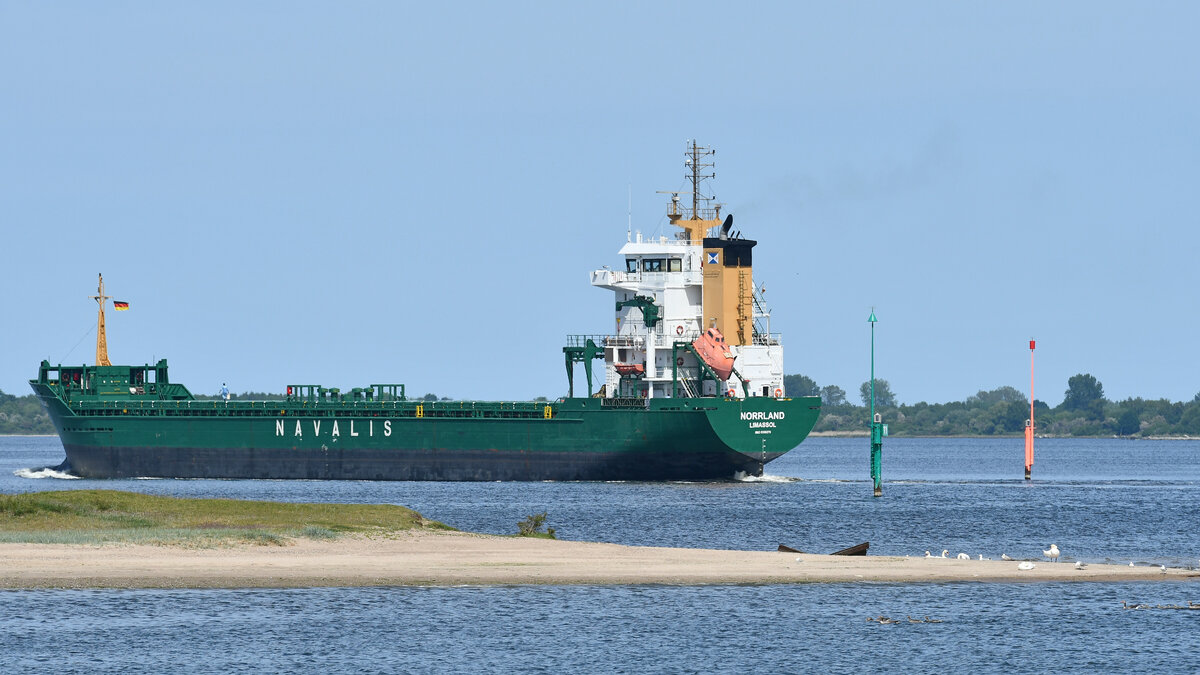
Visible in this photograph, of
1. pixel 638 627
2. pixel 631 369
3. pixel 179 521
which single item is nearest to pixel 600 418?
pixel 631 369

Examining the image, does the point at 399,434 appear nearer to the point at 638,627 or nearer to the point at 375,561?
the point at 375,561

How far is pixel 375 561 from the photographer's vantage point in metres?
39.1

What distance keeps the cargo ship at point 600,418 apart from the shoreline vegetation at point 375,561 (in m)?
29.2

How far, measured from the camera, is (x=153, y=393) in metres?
90.2

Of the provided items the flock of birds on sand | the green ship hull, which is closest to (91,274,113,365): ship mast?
the green ship hull

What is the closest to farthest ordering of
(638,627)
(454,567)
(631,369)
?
(638,627)
(454,567)
(631,369)

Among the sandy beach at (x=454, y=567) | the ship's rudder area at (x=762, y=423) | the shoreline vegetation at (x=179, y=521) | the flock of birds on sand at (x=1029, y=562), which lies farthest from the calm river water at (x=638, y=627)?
the ship's rudder area at (x=762, y=423)

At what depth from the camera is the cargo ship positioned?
73.9m

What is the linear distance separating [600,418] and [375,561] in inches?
1444

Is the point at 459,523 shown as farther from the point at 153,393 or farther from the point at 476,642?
the point at 153,393

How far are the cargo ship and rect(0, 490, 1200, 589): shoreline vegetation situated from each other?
1151 inches

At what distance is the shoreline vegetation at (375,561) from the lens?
3672 centimetres

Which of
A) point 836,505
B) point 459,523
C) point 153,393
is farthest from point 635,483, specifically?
point 153,393

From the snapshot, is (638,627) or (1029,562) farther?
(1029,562)
